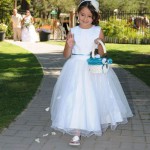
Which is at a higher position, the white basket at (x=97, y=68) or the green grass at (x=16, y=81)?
the white basket at (x=97, y=68)

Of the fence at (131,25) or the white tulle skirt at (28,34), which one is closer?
the white tulle skirt at (28,34)

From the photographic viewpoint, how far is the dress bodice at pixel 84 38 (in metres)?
5.52

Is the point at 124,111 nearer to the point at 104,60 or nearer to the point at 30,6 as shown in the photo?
the point at 104,60

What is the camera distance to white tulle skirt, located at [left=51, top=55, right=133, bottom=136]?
17.4 ft

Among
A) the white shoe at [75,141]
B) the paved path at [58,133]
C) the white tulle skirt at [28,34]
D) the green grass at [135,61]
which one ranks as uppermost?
the white tulle skirt at [28,34]

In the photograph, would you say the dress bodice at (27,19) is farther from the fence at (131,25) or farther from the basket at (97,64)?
the basket at (97,64)

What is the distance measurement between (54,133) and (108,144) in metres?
0.87

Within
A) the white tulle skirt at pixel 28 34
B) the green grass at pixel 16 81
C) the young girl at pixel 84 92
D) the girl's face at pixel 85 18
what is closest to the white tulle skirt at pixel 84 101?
the young girl at pixel 84 92

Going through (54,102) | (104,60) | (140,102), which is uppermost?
(104,60)

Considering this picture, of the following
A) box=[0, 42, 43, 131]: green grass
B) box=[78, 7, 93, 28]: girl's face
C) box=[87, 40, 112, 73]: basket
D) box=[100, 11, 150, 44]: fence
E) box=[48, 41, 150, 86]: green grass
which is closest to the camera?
box=[87, 40, 112, 73]: basket

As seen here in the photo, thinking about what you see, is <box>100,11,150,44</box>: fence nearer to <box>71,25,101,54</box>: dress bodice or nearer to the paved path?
the paved path

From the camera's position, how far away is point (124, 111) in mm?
5844

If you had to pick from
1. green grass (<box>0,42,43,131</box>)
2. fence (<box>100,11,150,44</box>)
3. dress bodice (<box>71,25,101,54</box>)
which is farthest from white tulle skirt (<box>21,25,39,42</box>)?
dress bodice (<box>71,25,101,54</box>)

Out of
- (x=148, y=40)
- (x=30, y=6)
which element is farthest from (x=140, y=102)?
(x=30, y=6)
